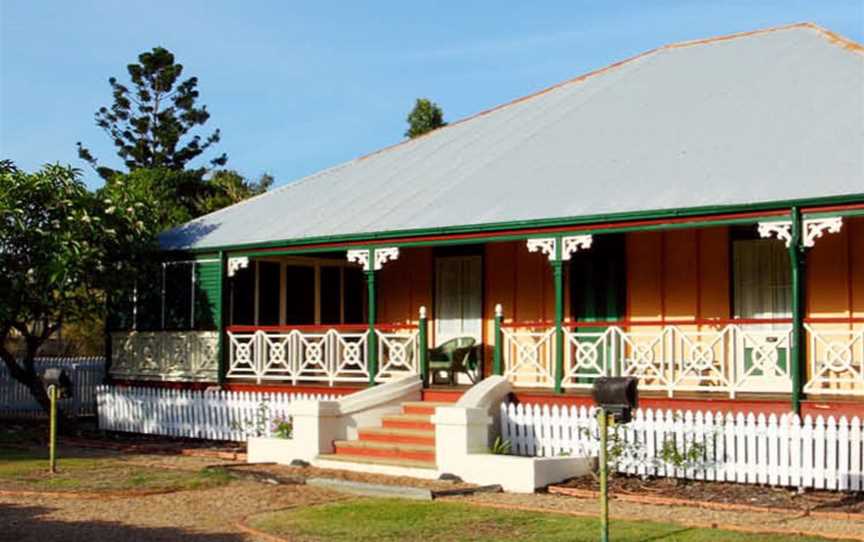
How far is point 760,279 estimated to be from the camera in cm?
1705

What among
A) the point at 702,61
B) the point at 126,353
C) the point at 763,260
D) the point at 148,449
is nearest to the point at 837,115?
the point at 763,260

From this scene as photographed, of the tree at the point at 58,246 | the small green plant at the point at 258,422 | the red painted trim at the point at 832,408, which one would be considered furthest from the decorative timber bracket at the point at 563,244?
the tree at the point at 58,246

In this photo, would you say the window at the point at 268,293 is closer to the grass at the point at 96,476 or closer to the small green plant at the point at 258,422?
the small green plant at the point at 258,422

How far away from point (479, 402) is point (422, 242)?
10.6 ft

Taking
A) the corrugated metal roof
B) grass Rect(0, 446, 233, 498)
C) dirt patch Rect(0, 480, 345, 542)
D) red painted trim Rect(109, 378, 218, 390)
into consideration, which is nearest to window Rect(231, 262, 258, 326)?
the corrugated metal roof

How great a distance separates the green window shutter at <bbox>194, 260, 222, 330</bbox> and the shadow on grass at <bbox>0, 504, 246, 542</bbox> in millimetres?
8556

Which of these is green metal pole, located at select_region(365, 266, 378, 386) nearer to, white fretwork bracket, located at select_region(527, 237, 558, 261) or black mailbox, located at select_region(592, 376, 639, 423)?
white fretwork bracket, located at select_region(527, 237, 558, 261)

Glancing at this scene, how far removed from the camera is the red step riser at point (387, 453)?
50.9 ft

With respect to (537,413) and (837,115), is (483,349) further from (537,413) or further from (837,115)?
(837,115)

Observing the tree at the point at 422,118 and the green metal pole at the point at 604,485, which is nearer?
the green metal pole at the point at 604,485

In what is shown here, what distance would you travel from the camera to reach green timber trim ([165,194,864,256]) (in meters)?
14.2

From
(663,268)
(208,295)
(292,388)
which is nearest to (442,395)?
(292,388)

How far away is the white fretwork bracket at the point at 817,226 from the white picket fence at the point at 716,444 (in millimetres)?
2123

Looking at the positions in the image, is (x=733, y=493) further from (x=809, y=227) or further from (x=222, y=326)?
(x=222, y=326)
